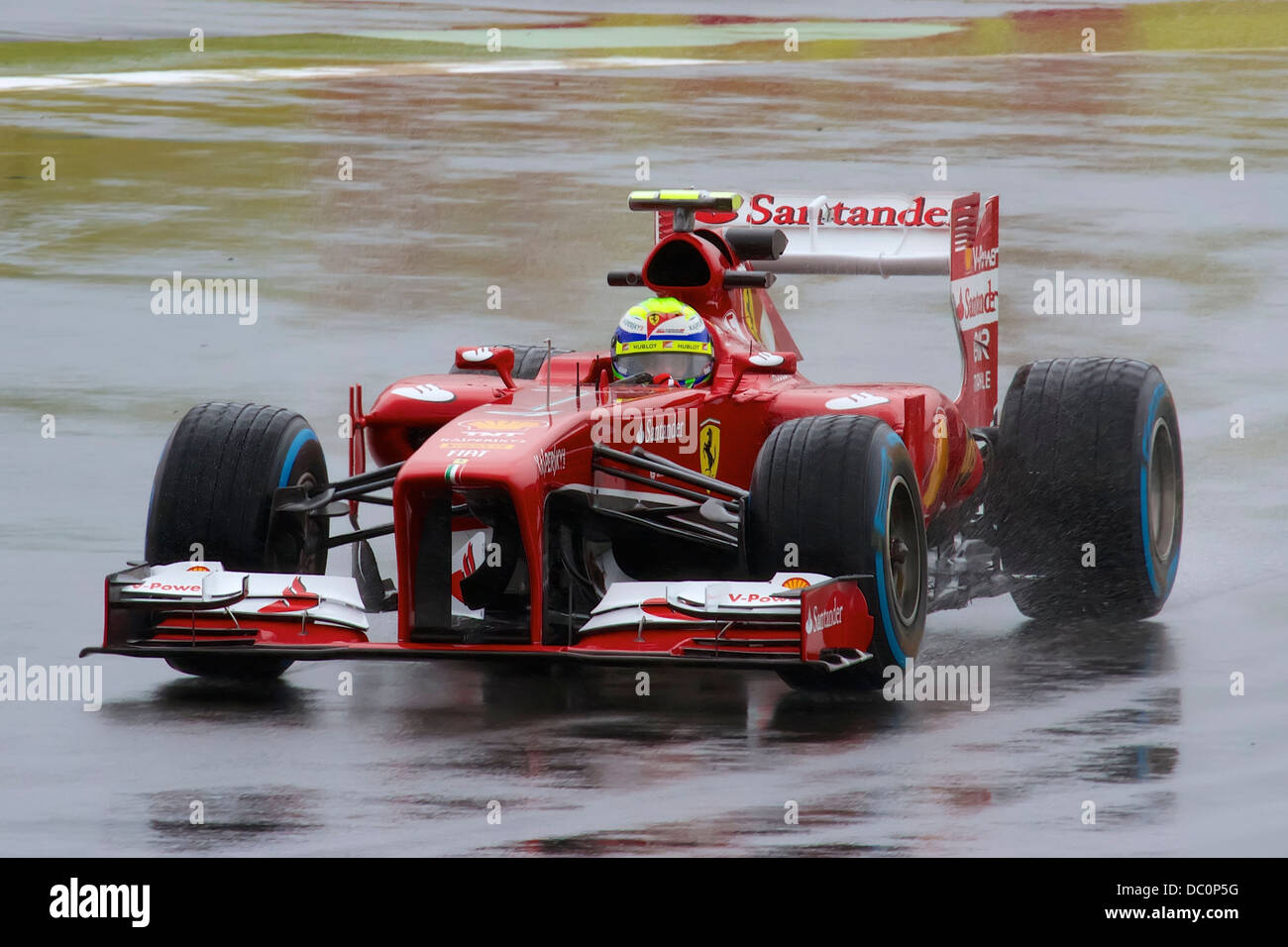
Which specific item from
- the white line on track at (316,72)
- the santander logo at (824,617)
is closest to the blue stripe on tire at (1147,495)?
the santander logo at (824,617)

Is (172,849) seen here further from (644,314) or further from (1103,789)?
(644,314)

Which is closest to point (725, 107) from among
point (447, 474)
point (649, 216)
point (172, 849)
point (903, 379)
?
point (649, 216)

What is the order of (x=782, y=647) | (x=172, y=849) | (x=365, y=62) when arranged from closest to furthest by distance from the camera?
(x=172, y=849), (x=782, y=647), (x=365, y=62)

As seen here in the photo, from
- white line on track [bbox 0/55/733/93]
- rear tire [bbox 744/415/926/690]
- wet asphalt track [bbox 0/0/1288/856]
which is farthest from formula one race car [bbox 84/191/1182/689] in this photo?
white line on track [bbox 0/55/733/93]

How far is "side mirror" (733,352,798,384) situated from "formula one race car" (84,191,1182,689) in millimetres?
30

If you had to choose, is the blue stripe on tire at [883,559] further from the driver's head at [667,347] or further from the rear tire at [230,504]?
the rear tire at [230,504]

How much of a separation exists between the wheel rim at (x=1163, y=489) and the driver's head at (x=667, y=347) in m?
2.47

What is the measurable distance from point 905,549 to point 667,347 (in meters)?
1.70

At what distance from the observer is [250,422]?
1126 cm

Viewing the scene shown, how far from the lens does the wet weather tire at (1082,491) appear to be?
40.7ft

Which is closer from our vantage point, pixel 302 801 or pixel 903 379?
pixel 302 801

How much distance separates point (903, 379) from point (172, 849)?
38.1 feet

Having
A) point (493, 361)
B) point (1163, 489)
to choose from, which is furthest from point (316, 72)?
point (493, 361)

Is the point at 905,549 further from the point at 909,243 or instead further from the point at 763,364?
the point at 909,243
